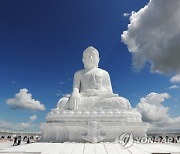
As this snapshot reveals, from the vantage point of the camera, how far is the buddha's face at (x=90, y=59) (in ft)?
53.9

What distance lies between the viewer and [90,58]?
53.9 ft

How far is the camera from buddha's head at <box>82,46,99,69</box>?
16.5 metres

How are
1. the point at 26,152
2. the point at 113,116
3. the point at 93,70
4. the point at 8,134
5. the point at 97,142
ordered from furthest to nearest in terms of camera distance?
1. the point at 8,134
2. the point at 93,70
3. the point at 113,116
4. the point at 97,142
5. the point at 26,152

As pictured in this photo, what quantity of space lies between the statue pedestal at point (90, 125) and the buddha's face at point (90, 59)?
16.8ft

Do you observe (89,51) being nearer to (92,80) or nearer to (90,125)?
(92,80)

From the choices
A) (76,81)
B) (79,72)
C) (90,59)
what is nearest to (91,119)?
(76,81)

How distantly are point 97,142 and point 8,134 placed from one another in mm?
15444

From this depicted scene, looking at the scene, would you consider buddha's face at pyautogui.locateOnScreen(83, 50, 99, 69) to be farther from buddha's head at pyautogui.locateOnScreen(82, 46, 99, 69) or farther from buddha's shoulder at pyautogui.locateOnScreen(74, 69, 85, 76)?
buddha's shoulder at pyautogui.locateOnScreen(74, 69, 85, 76)

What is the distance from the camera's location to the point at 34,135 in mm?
24047

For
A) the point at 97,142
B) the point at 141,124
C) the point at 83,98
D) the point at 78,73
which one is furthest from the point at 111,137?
the point at 78,73

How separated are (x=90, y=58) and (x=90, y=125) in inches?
254

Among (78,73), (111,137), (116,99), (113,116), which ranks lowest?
(111,137)

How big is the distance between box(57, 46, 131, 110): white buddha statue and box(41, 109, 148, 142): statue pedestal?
2.42 feet

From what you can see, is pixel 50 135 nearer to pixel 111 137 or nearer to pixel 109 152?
pixel 111 137
